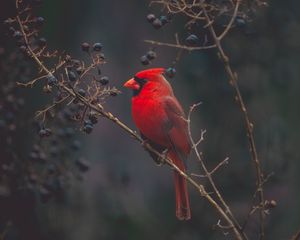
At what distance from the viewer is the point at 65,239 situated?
14.0 feet

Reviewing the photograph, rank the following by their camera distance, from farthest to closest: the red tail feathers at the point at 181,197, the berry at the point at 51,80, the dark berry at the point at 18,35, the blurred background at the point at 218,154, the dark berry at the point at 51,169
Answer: the blurred background at the point at 218,154
the dark berry at the point at 51,169
the red tail feathers at the point at 181,197
the dark berry at the point at 18,35
the berry at the point at 51,80

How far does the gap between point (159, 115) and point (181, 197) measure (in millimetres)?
331

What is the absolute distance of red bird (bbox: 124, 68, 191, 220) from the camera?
10.1ft

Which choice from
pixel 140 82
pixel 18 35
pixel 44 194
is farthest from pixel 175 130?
pixel 18 35

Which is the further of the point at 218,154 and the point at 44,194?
the point at 218,154

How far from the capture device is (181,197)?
3006 millimetres

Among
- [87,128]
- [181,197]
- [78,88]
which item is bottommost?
[181,197]

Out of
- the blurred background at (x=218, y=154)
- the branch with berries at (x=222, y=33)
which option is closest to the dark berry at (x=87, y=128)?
the branch with berries at (x=222, y=33)

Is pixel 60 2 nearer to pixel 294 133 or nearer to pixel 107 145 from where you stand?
pixel 107 145

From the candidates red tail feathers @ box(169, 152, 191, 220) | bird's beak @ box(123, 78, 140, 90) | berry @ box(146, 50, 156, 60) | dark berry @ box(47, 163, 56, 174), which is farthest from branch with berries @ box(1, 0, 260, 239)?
dark berry @ box(47, 163, 56, 174)

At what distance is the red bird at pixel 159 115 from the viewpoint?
10.1 feet

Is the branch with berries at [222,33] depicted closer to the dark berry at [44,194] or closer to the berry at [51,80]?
the berry at [51,80]

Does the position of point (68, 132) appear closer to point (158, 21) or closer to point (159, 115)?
point (159, 115)

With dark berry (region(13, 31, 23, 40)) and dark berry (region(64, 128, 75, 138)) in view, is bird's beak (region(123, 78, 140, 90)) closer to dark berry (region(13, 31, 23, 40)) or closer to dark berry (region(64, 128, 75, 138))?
dark berry (region(64, 128, 75, 138))
